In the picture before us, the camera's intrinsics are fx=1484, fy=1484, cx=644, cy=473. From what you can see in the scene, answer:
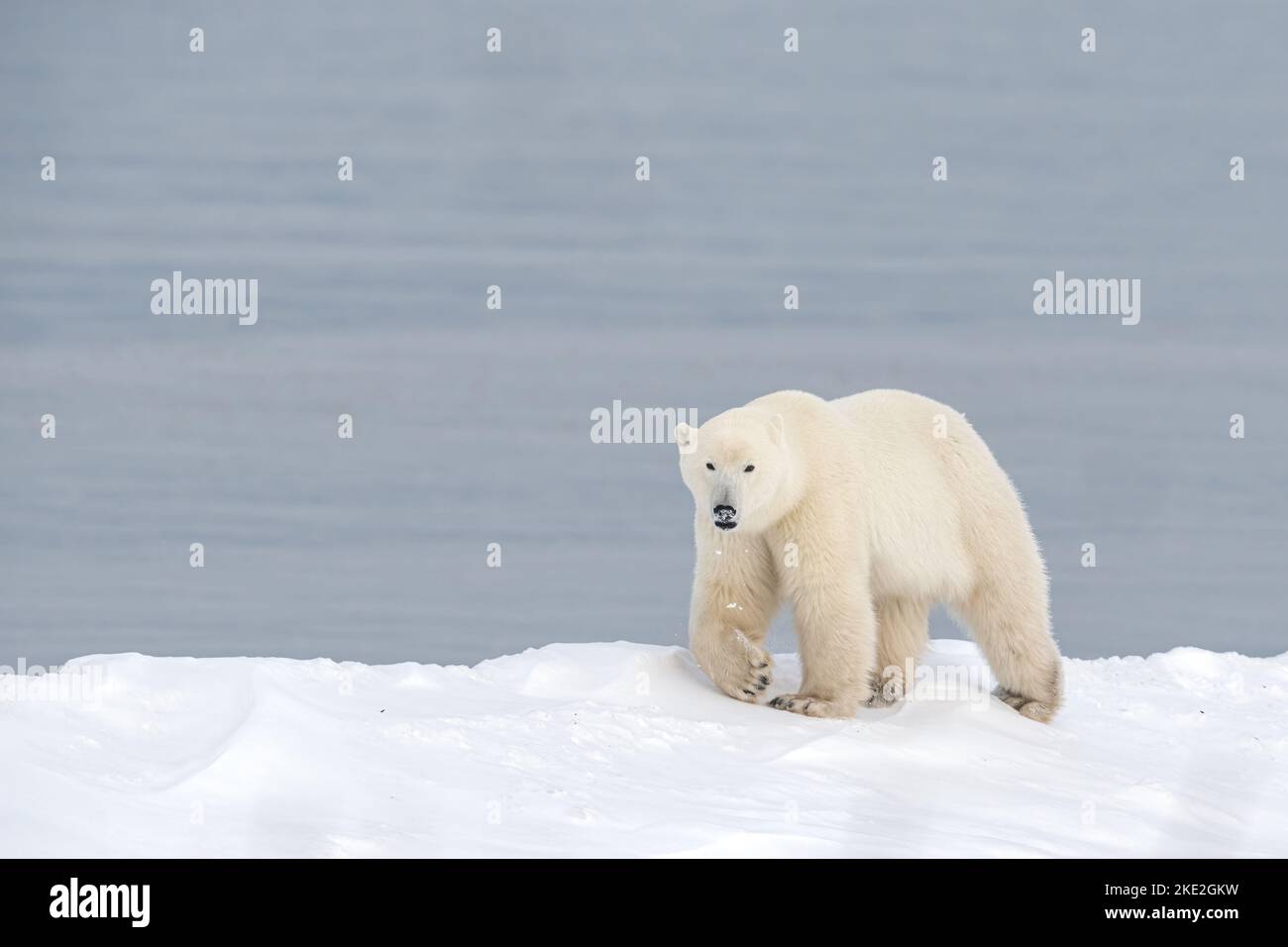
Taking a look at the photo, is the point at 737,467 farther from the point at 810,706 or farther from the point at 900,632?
the point at 900,632

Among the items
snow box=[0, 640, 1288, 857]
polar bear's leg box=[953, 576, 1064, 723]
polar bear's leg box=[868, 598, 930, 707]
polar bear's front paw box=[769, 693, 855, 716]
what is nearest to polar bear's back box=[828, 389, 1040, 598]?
polar bear's leg box=[953, 576, 1064, 723]

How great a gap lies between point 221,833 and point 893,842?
8.73ft

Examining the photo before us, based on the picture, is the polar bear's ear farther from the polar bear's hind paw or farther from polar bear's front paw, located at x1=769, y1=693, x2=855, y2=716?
the polar bear's hind paw

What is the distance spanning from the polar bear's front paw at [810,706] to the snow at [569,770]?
0.13 metres

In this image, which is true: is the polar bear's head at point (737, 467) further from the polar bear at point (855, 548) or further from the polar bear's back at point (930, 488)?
the polar bear's back at point (930, 488)

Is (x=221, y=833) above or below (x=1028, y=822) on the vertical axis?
above

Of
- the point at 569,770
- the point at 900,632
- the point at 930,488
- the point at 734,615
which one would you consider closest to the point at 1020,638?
the point at 900,632

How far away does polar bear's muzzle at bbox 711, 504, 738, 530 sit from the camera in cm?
819

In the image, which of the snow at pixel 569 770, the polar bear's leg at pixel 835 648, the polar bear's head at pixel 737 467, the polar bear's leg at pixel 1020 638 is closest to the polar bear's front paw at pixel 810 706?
the polar bear's leg at pixel 835 648

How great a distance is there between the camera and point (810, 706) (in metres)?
8.67

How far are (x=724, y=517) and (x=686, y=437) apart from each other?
0.77 meters

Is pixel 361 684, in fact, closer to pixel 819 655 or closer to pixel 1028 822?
pixel 819 655
